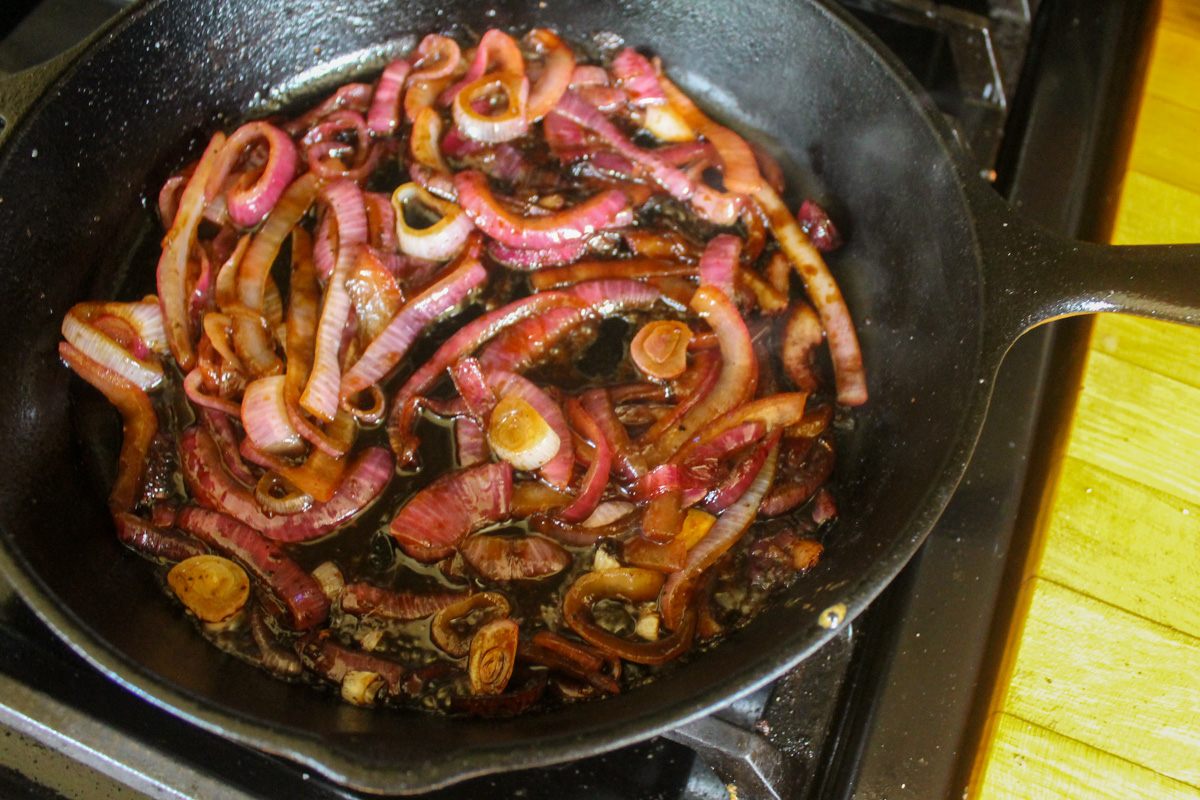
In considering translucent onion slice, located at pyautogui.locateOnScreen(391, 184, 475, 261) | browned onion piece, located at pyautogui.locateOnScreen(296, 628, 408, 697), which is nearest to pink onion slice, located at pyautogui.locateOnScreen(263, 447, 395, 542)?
browned onion piece, located at pyautogui.locateOnScreen(296, 628, 408, 697)

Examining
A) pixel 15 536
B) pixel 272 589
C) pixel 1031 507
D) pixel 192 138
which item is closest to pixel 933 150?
pixel 1031 507

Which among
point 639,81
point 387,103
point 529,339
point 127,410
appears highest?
point 387,103

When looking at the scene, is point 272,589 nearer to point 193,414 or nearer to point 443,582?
point 443,582

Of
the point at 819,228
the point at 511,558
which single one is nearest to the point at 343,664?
the point at 511,558

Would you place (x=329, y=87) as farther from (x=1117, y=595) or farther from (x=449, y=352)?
(x=1117, y=595)

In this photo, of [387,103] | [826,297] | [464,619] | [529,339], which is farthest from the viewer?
[387,103]

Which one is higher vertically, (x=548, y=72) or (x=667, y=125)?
(x=548, y=72)

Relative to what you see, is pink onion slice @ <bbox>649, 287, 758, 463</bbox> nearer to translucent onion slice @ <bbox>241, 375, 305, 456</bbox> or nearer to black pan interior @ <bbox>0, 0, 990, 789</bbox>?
black pan interior @ <bbox>0, 0, 990, 789</bbox>
